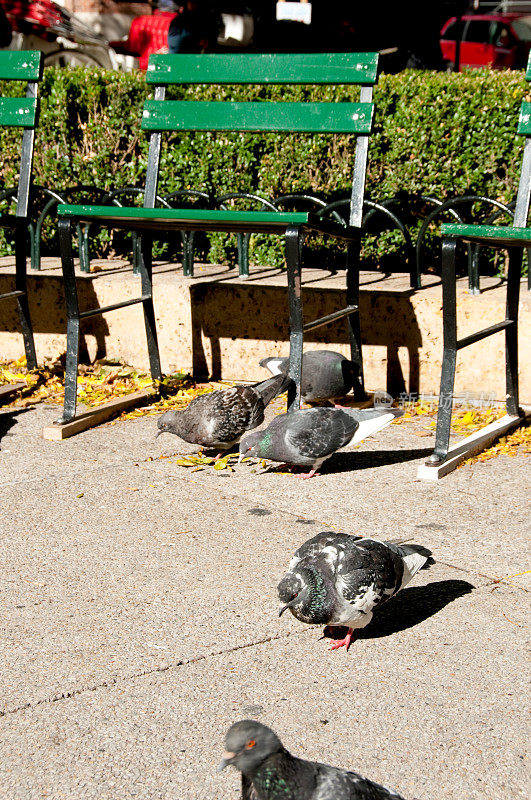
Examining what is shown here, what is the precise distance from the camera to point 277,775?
6.77ft

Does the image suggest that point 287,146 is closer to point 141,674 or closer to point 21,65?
point 21,65

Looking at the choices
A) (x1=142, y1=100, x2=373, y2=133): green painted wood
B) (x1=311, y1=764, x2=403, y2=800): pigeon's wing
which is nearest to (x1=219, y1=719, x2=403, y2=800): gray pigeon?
(x1=311, y1=764, x2=403, y2=800): pigeon's wing

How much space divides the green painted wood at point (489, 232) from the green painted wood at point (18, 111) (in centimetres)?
283

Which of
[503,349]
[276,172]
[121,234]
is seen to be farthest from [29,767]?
[121,234]

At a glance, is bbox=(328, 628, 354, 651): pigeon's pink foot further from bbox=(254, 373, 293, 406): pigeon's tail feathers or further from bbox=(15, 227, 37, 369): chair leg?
bbox=(15, 227, 37, 369): chair leg

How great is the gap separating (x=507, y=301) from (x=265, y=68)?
1909 mm

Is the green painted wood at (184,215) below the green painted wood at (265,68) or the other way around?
below

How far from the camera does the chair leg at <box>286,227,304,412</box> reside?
463 centimetres

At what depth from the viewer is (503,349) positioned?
5.44 metres

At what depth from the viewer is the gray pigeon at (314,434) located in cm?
445

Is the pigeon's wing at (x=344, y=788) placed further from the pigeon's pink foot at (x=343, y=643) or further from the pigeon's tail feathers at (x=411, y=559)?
the pigeon's tail feathers at (x=411, y=559)

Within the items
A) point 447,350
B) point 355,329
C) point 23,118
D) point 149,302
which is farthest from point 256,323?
point 23,118

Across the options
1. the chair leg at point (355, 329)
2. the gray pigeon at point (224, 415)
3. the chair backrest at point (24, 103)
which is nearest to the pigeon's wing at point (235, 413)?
the gray pigeon at point (224, 415)

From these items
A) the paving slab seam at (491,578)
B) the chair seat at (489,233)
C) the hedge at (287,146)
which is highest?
the hedge at (287,146)
